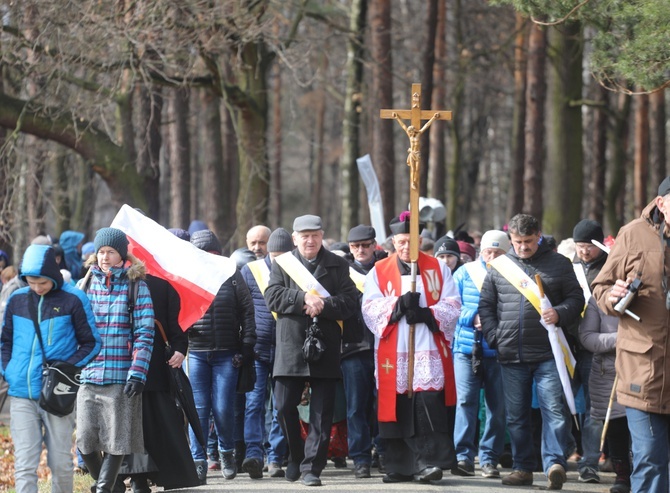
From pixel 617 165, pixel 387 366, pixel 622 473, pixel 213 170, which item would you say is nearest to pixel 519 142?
pixel 617 165

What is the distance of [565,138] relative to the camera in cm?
2047

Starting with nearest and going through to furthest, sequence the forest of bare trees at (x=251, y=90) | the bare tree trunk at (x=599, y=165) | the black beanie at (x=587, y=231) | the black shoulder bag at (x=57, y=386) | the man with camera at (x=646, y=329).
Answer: the man with camera at (x=646, y=329) < the black shoulder bag at (x=57, y=386) < the black beanie at (x=587, y=231) < the forest of bare trees at (x=251, y=90) < the bare tree trunk at (x=599, y=165)

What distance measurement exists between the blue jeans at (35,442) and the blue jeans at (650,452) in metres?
3.77

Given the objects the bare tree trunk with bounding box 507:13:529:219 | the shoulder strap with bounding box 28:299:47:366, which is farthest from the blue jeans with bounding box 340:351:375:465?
the bare tree trunk with bounding box 507:13:529:219

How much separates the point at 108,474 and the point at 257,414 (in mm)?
2419

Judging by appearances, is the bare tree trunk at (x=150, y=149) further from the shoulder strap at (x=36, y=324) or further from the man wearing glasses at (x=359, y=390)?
the shoulder strap at (x=36, y=324)

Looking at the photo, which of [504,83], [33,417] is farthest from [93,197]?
[33,417]

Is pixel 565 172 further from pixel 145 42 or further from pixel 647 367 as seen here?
pixel 647 367

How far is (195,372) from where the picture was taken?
10430mm

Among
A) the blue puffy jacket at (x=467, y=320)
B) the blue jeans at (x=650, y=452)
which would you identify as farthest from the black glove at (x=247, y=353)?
A: the blue jeans at (x=650, y=452)

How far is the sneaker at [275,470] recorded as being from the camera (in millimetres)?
10500

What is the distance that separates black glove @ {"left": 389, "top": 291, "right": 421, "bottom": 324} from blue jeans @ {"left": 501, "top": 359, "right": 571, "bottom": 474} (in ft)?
3.06

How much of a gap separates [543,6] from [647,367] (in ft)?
14.7

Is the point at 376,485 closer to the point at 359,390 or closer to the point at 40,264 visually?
the point at 359,390
